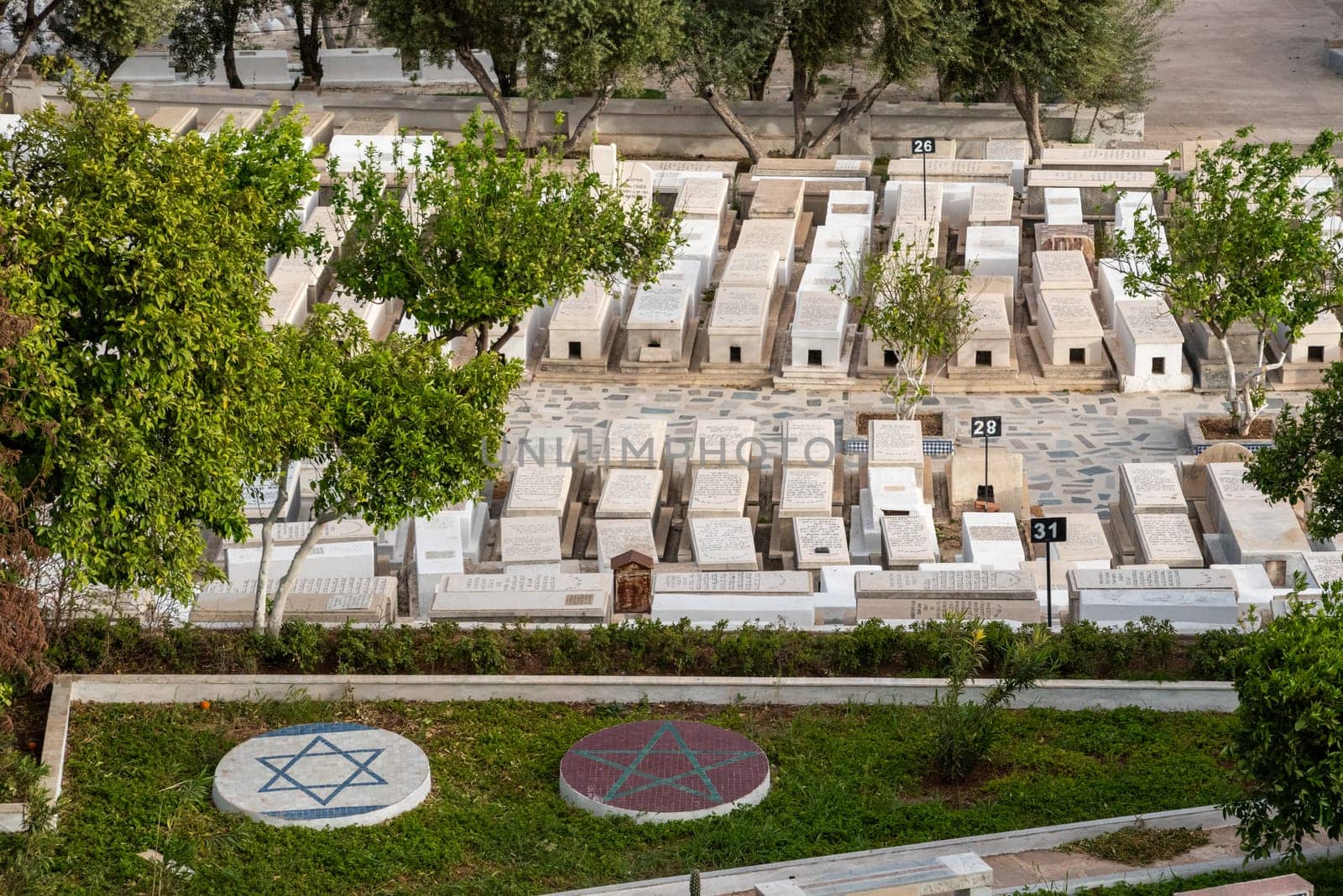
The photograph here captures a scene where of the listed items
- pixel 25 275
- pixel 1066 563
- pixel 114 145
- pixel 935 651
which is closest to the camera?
pixel 25 275

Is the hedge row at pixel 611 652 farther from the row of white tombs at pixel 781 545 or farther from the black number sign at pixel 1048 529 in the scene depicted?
the black number sign at pixel 1048 529

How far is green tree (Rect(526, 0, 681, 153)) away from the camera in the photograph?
91.5 ft

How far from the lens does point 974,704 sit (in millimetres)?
13211

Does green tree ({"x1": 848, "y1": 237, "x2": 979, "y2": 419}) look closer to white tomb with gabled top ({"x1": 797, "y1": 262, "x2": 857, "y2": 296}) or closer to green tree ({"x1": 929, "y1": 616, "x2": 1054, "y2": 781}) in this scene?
white tomb with gabled top ({"x1": 797, "y1": 262, "x2": 857, "y2": 296})

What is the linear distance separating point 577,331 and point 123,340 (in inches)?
495

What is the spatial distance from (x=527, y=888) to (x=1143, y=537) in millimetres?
9297

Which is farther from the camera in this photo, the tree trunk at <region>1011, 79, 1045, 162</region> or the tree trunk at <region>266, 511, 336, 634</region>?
the tree trunk at <region>1011, 79, 1045, 162</region>

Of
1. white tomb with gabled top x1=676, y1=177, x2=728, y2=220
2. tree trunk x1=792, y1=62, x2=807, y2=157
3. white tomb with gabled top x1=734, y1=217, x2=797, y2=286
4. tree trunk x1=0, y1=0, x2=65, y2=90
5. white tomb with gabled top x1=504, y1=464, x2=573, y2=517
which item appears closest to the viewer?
white tomb with gabled top x1=504, y1=464, x2=573, y2=517

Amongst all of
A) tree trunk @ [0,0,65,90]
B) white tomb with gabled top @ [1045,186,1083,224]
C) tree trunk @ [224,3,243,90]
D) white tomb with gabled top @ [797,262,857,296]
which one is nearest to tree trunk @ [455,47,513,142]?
tree trunk @ [224,3,243,90]

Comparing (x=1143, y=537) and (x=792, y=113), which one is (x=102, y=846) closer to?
(x=1143, y=537)

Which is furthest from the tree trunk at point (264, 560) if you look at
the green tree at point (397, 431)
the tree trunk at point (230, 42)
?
the tree trunk at point (230, 42)

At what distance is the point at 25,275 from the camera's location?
11383mm

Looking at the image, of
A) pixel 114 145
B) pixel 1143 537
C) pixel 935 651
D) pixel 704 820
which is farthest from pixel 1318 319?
pixel 114 145

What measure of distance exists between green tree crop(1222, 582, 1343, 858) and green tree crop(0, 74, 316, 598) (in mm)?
6745
